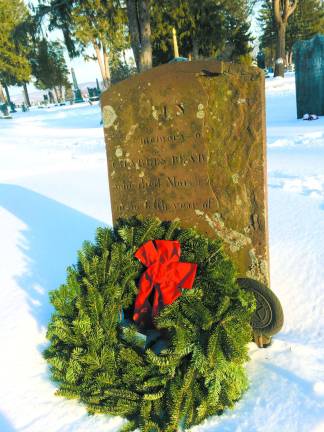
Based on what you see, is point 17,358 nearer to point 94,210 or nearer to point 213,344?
point 213,344

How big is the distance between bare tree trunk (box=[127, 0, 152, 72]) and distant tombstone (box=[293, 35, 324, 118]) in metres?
4.95

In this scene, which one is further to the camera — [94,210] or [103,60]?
[103,60]

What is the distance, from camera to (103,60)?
987 inches

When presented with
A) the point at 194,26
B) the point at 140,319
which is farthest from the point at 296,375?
the point at 194,26

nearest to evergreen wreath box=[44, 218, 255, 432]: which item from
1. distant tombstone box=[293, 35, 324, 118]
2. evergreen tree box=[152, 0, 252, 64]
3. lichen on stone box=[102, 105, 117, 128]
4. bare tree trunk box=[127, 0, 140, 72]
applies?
lichen on stone box=[102, 105, 117, 128]

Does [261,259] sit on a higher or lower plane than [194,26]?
lower

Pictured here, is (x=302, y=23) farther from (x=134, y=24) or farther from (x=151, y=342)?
(x=151, y=342)

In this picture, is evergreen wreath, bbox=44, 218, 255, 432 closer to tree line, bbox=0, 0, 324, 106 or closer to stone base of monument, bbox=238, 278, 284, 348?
stone base of monument, bbox=238, 278, 284, 348

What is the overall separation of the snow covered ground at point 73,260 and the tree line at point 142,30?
795cm

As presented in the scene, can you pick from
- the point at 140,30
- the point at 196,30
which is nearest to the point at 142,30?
the point at 140,30

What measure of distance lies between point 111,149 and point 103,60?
2524 centimetres

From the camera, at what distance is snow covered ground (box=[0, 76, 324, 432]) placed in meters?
1.69

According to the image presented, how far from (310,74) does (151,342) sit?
834 centimetres

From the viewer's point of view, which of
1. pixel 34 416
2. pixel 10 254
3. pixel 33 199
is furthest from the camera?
pixel 33 199
